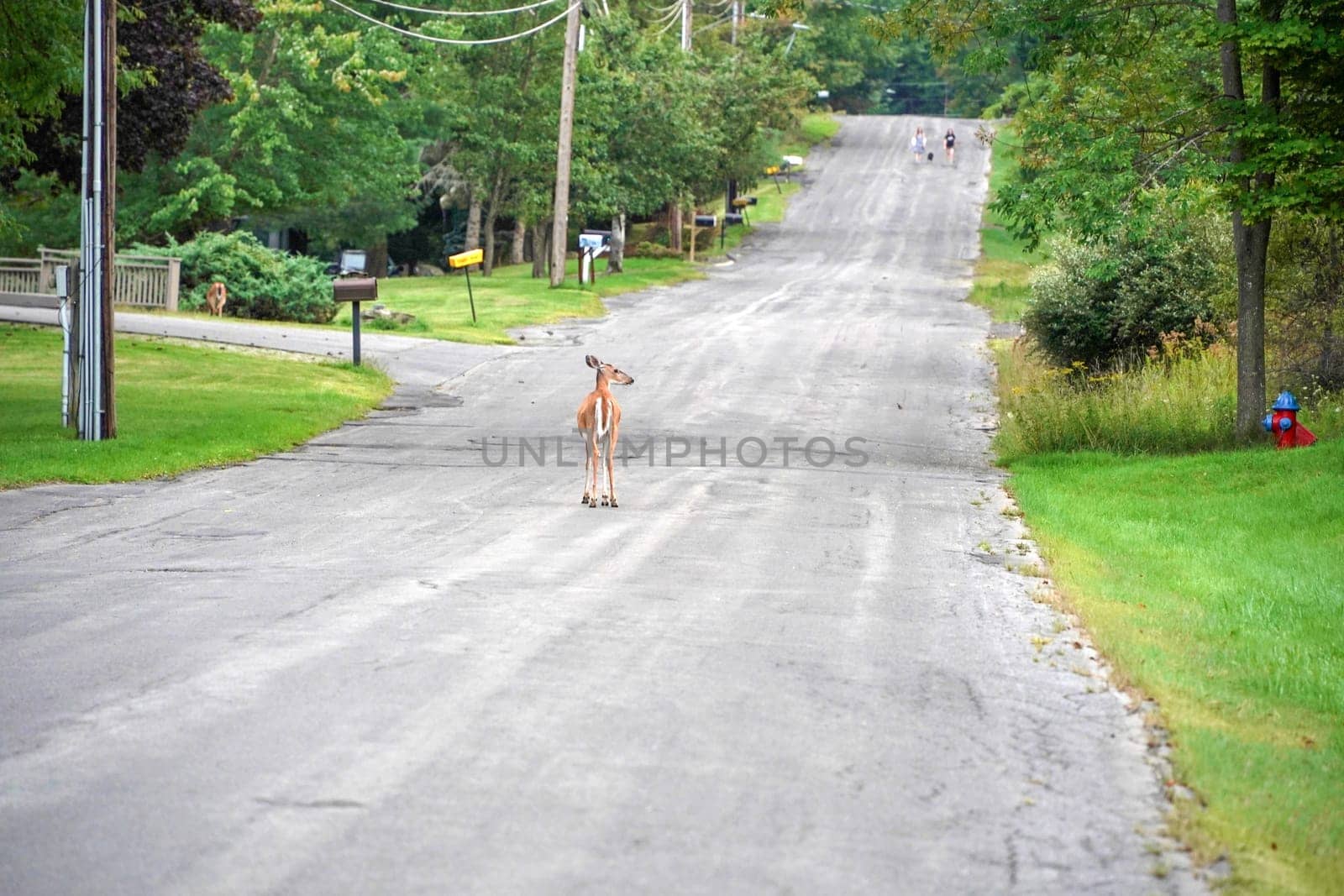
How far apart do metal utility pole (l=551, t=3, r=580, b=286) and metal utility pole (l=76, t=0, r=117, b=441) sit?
92.7 ft

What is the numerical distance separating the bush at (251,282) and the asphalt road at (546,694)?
21.2 m

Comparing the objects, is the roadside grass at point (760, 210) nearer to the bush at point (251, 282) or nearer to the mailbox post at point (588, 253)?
the mailbox post at point (588, 253)

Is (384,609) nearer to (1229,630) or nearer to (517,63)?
(1229,630)

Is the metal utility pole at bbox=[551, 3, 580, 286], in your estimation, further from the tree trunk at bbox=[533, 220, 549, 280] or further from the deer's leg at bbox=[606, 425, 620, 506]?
the deer's leg at bbox=[606, 425, 620, 506]

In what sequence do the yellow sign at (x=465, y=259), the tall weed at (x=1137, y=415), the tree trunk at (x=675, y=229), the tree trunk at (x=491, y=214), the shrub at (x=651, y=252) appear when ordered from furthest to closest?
the tree trunk at (x=675, y=229) < the shrub at (x=651, y=252) < the tree trunk at (x=491, y=214) < the yellow sign at (x=465, y=259) < the tall weed at (x=1137, y=415)

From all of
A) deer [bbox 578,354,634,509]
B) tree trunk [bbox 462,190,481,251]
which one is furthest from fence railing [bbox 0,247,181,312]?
deer [bbox 578,354,634,509]

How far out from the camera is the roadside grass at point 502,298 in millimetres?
39312

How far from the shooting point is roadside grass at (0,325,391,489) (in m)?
19.5

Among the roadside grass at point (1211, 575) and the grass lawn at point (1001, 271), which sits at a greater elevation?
the grass lawn at point (1001, 271)

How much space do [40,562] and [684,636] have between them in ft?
20.2

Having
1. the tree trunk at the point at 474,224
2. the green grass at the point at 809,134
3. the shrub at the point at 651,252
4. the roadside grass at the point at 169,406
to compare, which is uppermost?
the green grass at the point at 809,134

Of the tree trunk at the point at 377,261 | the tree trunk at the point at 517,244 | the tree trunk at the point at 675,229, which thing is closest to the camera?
the tree trunk at the point at 675,229

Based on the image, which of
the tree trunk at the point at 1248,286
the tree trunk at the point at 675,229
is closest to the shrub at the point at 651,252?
the tree trunk at the point at 675,229

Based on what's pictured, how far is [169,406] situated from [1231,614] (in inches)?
689
